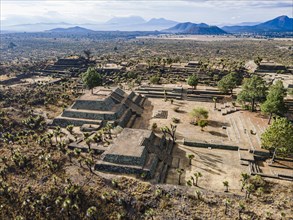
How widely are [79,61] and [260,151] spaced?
300 feet

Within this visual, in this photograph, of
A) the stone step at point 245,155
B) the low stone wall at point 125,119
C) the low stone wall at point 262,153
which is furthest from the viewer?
the low stone wall at point 125,119

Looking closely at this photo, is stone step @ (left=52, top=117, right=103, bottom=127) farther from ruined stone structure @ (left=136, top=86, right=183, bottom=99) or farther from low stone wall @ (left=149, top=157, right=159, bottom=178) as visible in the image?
ruined stone structure @ (left=136, top=86, right=183, bottom=99)

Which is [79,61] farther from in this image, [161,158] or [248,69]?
[161,158]

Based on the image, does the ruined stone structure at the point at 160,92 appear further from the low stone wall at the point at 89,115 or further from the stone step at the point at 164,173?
the stone step at the point at 164,173

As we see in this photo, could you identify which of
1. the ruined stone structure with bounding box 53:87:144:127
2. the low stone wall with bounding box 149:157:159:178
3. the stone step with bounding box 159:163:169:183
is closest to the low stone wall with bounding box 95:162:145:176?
the low stone wall with bounding box 149:157:159:178

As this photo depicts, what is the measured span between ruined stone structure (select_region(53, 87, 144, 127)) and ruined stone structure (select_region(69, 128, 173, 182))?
9.44m

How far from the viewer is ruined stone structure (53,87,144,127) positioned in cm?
4794

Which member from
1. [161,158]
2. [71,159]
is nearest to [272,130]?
[161,158]

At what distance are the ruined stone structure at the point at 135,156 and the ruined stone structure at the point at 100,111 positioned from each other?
372 inches

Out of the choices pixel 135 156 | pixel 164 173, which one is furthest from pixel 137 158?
pixel 164 173

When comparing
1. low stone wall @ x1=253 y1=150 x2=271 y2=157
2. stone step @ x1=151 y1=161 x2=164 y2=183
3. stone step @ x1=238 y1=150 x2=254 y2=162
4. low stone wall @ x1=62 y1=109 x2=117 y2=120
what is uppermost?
low stone wall @ x1=62 y1=109 x2=117 y2=120

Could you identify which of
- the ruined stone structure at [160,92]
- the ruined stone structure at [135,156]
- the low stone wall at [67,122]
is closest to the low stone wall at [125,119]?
the low stone wall at [67,122]

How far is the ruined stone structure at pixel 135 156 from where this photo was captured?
32.2 m

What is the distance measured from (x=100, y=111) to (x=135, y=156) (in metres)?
19.8
